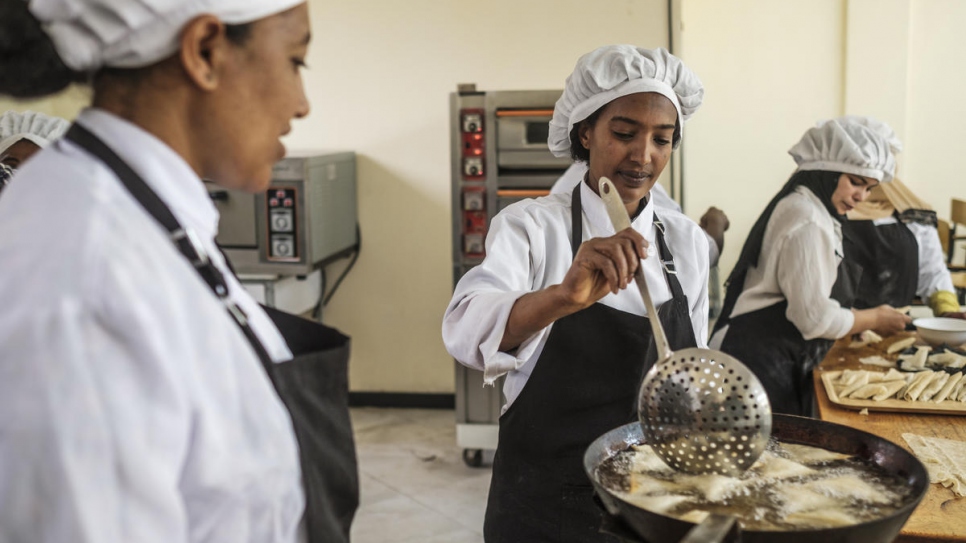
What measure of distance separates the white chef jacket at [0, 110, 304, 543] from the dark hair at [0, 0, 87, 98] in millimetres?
56

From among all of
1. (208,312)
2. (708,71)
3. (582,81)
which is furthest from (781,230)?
(708,71)

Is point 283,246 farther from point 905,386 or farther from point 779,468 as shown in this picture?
point 779,468

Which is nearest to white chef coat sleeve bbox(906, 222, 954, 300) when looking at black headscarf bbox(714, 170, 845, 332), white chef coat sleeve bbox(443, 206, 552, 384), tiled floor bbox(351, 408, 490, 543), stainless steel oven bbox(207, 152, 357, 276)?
black headscarf bbox(714, 170, 845, 332)

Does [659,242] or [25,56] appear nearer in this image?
[25,56]

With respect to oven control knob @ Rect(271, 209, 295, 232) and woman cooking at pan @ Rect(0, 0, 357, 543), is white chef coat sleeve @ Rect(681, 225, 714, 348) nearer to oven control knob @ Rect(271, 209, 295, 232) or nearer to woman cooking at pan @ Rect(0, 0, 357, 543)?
woman cooking at pan @ Rect(0, 0, 357, 543)

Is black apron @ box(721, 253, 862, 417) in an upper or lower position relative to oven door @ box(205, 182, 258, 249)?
lower

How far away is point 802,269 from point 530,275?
1584mm

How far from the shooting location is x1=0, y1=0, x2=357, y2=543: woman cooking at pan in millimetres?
745

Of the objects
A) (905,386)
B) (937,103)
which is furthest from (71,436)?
(937,103)

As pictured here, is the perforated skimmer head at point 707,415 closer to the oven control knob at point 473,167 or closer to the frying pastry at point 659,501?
the frying pastry at point 659,501

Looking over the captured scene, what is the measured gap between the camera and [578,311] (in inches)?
69.2

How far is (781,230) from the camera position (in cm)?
319

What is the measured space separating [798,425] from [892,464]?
18 cm

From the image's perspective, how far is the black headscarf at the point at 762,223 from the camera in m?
3.31
